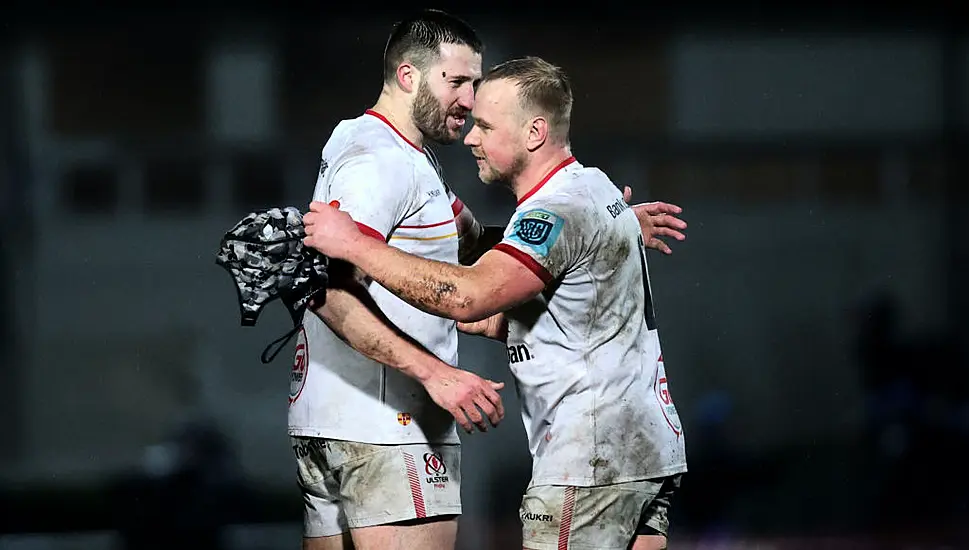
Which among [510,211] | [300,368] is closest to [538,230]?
[300,368]

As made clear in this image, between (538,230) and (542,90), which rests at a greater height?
(542,90)

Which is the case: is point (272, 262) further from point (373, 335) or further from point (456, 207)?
point (456, 207)

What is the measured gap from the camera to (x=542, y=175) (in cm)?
272

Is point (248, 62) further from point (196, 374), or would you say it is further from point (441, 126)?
point (441, 126)

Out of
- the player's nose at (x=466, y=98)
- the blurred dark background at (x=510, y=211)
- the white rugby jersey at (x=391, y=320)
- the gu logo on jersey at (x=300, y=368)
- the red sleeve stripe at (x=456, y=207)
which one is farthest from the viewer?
the blurred dark background at (x=510, y=211)

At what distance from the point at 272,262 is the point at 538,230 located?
54cm

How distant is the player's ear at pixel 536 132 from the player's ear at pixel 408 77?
422 millimetres

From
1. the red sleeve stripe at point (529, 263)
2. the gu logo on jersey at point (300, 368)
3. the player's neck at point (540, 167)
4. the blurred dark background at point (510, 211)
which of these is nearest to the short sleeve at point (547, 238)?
the red sleeve stripe at point (529, 263)

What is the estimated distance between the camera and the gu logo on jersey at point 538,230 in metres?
2.53

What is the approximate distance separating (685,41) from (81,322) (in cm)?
286

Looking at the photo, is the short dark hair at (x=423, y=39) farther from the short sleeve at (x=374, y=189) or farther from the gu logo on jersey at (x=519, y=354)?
the gu logo on jersey at (x=519, y=354)

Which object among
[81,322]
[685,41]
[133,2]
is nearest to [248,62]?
[133,2]

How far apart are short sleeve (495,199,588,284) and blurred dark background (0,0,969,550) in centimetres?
308

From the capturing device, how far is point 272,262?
266 centimetres
